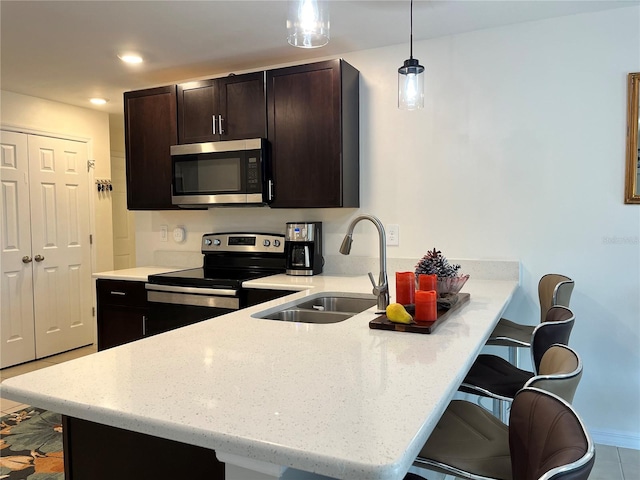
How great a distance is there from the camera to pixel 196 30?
2.64 metres

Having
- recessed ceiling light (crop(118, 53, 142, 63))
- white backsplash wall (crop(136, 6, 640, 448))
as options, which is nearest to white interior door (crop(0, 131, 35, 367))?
recessed ceiling light (crop(118, 53, 142, 63))

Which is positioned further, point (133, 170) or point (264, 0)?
point (133, 170)

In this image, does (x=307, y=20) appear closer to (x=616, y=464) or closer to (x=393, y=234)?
(x=393, y=234)

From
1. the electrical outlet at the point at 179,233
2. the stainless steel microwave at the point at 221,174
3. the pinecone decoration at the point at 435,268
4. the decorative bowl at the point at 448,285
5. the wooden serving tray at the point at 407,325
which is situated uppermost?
the stainless steel microwave at the point at 221,174

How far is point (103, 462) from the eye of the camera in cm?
118

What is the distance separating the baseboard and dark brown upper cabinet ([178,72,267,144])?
101 inches

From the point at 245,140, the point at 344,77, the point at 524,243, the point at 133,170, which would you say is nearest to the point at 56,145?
the point at 133,170

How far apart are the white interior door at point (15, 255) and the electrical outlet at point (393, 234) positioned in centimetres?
308

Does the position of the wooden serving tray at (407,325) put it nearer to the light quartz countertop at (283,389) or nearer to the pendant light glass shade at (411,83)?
the light quartz countertop at (283,389)

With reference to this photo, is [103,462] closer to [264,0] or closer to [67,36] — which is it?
[264,0]

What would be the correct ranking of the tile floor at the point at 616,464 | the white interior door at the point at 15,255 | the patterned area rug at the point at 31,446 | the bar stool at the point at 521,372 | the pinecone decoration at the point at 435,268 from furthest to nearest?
the white interior door at the point at 15,255
the patterned area rug at the point at 31,446
the tile floor at the point at 616,464
the pinecone decoration at the point at 435,268
the bar stool at the point at 521,372

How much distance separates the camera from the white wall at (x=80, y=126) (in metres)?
3.89

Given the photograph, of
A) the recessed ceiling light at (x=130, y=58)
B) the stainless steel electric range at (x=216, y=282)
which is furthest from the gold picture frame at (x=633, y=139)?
the recessed ceiling light at (x=130, y=58)

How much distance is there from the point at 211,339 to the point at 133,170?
2434 mm
